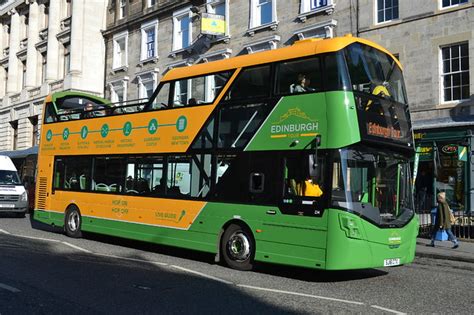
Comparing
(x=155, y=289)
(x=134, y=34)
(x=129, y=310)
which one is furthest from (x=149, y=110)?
(x=134, y=34)

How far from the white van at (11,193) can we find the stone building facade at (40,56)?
43.1ft

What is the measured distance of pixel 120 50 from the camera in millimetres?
32906

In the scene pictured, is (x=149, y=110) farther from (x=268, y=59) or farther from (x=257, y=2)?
(x=257, y=2)

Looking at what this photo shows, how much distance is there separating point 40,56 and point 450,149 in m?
32.7

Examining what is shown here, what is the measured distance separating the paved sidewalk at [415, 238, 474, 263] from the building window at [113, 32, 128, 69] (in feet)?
76.9

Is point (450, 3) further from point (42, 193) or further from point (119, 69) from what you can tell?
point (119, 69)

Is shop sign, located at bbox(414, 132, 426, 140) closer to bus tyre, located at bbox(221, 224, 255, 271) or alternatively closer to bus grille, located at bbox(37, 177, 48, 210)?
bus tyre, located at bbox(221, 224, 255, 271)

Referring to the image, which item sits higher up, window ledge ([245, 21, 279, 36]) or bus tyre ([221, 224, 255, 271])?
window ledge ([245, 21, 279, 36])

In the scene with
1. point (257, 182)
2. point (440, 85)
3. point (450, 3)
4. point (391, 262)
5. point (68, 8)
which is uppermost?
point (68, 8)

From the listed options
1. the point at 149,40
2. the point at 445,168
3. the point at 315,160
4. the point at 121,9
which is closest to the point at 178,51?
the point at 149,40

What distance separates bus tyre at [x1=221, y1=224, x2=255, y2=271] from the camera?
930 cm

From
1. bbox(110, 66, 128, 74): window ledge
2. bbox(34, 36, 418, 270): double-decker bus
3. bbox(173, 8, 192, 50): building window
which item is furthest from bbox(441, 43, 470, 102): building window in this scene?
bbox(110, 66, 128, 74): window ledge

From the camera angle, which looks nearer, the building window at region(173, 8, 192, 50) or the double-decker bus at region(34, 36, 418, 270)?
the double-decker bus at region(34, 36, 418, 270)

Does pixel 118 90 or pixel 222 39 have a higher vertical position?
pixel 222 39
